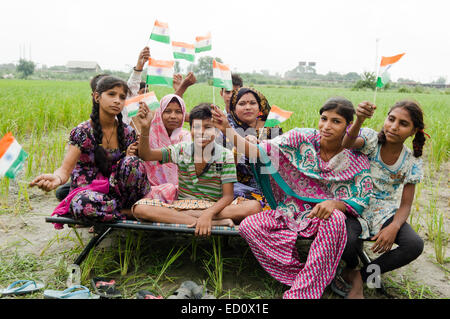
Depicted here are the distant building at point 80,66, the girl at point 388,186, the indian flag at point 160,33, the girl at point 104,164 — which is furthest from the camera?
the distant building at point 80,66

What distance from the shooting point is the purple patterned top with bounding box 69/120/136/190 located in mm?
2354

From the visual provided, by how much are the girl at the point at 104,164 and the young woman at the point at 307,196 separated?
0.70m

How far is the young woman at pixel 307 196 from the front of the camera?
1982 millimetres

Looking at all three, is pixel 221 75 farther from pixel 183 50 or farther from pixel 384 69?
pixel 384 69

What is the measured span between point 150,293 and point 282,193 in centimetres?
106

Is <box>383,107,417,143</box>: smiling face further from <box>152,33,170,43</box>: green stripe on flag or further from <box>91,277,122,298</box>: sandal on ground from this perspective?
<box>91,277,122,298</box>: sandal on ground

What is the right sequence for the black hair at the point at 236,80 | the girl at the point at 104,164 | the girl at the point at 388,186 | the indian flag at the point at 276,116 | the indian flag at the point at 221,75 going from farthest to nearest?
the black hair at the point at 236,80
the indian flag at the point at 276,116
the indian flag at the point at 221,75
the girl at the point at 104,164
the girl at the point at 388,186

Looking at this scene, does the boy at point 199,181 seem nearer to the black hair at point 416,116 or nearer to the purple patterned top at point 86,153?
the purple patterned top at point 86,153

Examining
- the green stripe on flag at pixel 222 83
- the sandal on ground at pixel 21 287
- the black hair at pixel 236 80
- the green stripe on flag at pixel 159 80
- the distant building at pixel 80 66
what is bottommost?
the sandal on ground at pixel 21 287

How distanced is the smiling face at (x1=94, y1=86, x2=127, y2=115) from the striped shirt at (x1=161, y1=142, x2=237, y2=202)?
41cm

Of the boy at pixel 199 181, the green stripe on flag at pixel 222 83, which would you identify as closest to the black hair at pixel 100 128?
the boy at pixel 199 181

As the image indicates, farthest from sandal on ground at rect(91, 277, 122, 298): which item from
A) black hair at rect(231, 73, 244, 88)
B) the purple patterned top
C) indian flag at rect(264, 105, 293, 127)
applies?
black hair at rect(231, 73, 244, 88)

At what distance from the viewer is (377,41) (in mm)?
2076

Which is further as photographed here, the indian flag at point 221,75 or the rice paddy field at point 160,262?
the indian flag at point 221,75
